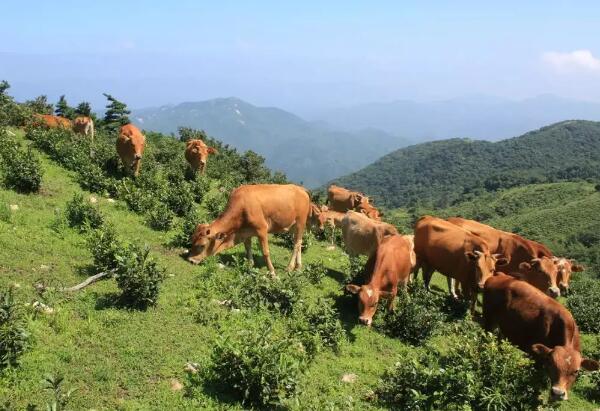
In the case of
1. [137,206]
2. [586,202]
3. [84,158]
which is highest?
[84,158]

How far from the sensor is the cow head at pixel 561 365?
9586 millimetres

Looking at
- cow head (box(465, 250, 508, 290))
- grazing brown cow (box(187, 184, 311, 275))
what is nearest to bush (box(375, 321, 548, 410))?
cow head (box(465, 250, 508, 290))

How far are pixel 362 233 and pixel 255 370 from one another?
10.9m

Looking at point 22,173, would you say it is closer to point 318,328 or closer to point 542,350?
point 318,328

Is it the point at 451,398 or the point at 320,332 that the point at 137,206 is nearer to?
the point at 320,332

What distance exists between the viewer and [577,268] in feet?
52.4

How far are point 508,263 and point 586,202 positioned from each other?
97.8 m

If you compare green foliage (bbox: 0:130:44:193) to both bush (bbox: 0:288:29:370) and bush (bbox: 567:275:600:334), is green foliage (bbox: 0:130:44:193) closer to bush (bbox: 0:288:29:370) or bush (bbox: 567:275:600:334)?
bush (bbox: 0:288:29:370)

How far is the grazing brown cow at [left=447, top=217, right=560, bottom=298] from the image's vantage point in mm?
14898

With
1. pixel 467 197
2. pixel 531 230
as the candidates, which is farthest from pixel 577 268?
pixel 467 197

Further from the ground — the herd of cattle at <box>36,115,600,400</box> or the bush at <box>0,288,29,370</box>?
the bush at <box>0,288,29,370</box>

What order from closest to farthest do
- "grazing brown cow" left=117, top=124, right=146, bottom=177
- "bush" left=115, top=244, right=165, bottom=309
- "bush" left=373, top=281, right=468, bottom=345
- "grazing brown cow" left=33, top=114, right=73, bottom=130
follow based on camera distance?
1. "bush" left=115, top=244, right=165, bottom=309
2. "bush" left=373, top=281, right=468, bottom=345
3. "grazing brown cow" left=117, top=124, right=146, bottom=177
4. "grazing brown cow" left=33, top=114, right=73, bottom=130

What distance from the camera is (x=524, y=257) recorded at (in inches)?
653

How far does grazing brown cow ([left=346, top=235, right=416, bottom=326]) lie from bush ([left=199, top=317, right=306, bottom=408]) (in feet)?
11.6
